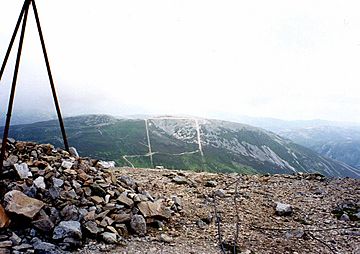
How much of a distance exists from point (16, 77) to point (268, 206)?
11700 millimetres

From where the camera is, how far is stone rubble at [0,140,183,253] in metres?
9.66

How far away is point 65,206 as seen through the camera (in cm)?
1073

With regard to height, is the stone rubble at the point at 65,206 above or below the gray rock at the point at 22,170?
below

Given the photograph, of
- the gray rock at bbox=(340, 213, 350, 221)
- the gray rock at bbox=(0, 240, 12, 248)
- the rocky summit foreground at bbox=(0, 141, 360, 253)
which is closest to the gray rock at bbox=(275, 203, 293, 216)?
the rocky summit foreground at bbox=(0, 141, 360, 253)

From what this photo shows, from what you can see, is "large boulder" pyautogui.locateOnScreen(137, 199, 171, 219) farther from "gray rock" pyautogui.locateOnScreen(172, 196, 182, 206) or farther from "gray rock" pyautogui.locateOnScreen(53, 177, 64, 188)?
"gray rock" pyautogui.locateOnScreen(53, 177, 64, 188)

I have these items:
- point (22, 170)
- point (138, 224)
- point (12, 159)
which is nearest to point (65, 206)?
point (22, 170)

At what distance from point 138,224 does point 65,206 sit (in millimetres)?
2619

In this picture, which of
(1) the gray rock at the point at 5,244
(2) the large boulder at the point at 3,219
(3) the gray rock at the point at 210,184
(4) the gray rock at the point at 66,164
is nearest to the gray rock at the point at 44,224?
(2) the large boulder at the point at 3,219

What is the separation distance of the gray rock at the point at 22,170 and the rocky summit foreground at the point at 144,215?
3cm

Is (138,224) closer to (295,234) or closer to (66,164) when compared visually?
(66,164)

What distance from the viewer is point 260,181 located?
706 inches

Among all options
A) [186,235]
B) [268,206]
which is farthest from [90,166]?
[268,206]

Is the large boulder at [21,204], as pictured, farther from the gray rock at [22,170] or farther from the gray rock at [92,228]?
the gray rock at [92,228]

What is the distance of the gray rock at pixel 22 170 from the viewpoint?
1148cm
